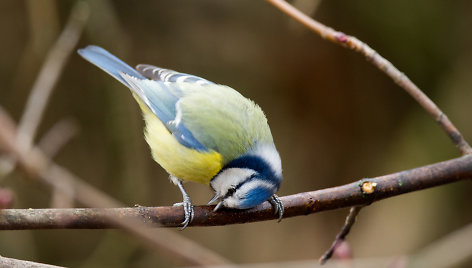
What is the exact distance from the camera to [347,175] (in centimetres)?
312

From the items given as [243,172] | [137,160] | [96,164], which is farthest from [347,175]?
[243,172]

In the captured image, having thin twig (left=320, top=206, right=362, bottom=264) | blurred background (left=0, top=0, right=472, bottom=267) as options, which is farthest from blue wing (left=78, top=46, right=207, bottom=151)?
blurred background (left=0, top=0, right=472, bottom=267)

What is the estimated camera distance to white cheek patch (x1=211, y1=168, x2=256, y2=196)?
1.54 meters

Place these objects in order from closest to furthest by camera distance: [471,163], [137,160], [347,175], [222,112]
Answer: [471,163], [222,112], [137,160], [347,175]

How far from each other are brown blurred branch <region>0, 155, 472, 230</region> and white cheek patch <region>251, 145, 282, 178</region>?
0.35 feet

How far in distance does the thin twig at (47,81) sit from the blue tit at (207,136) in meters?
0.22

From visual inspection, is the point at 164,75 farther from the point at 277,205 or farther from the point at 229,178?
the point at 277,205

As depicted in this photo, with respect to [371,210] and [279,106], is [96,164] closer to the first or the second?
[279,106]

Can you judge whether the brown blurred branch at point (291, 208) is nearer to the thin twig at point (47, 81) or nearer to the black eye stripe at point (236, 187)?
the black eye stripe at point (236, 187)

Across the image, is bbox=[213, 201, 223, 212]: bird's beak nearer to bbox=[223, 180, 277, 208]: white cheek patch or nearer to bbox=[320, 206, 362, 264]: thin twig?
bbox=[223, 180, 277, 208]: white cheek patch

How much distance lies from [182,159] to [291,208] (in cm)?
49

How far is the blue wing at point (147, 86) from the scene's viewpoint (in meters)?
1.91

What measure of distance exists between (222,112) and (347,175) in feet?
5.18

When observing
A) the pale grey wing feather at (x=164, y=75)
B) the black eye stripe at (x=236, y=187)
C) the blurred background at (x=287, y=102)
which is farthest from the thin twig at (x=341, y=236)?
the blurred background at (x=287, y=102)
